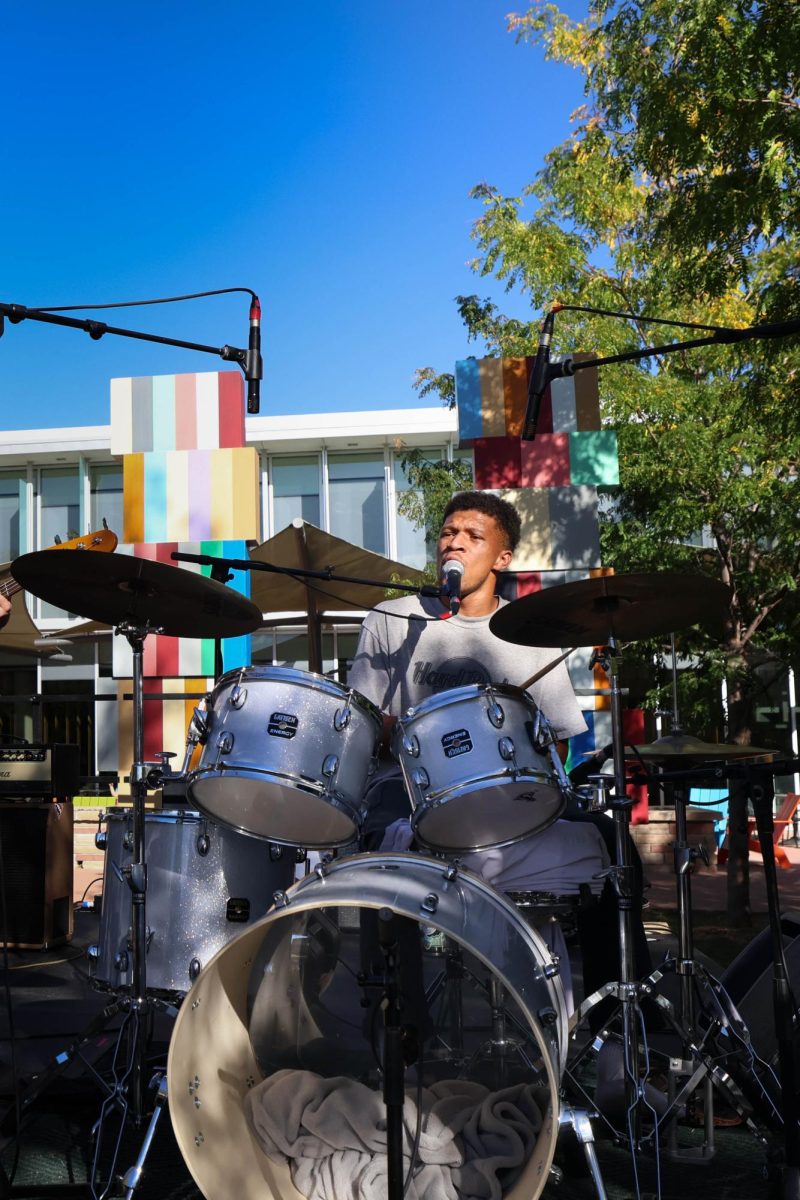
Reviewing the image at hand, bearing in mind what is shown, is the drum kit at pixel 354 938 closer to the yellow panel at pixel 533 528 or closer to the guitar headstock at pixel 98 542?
the guitar headstock at pixel 98 542

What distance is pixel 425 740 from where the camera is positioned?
3131 mm

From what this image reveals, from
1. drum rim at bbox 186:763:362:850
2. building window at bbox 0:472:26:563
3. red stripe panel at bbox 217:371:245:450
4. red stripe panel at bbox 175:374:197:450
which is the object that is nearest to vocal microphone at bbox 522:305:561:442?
drum rim at bbox 186:763:362:850

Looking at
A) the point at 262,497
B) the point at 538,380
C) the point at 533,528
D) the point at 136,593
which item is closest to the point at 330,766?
the point at 136,593

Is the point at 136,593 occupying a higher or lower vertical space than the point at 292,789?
higher

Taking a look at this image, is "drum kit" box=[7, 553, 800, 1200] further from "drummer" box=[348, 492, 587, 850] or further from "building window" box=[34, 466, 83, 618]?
"building window" box=[34, 466, 83, 618]

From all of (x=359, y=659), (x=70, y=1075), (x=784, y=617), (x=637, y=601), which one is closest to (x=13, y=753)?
(x=70, y=1075)

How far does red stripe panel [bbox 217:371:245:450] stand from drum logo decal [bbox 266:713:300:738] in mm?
3973

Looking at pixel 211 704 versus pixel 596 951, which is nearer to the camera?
pixel 211 704

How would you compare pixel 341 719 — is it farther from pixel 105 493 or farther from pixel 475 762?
pixel 105 493

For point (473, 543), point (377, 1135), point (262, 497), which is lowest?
point (377, 1135)

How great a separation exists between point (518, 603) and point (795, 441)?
14.9ft

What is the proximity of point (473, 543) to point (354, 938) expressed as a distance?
1757mm

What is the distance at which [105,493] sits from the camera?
19828 millimetres

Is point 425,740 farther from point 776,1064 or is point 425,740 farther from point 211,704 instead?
point 776,1064
